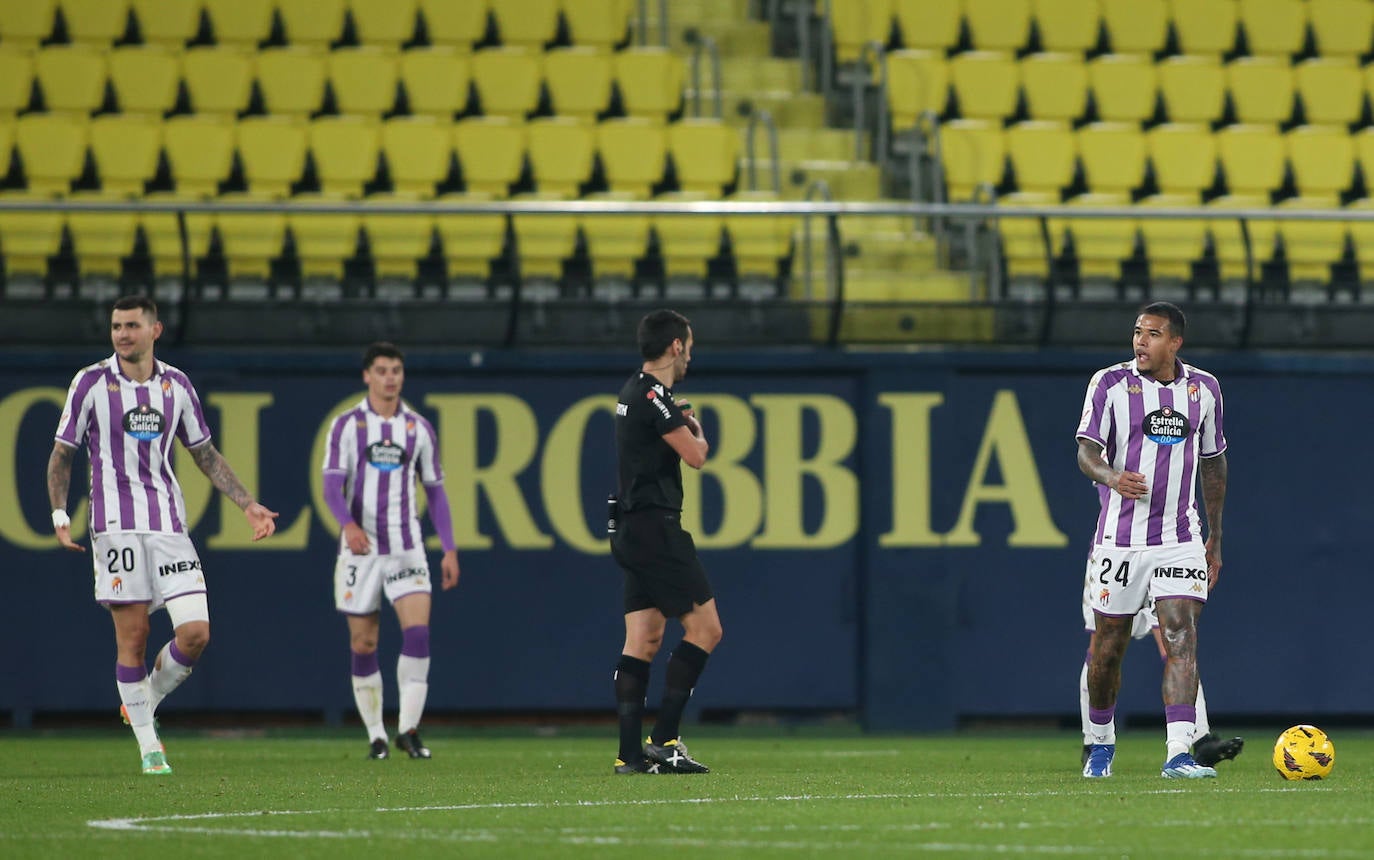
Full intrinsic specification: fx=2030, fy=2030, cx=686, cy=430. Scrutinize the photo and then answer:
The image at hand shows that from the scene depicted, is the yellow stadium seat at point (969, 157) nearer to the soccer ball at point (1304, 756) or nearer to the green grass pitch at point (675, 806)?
the green grass pitch at point (675, 806)

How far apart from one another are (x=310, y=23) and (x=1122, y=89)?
6939 millimetres

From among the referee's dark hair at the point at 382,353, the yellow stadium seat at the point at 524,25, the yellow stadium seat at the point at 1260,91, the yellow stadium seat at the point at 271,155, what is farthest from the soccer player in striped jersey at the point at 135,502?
the yellow stadium seat at the point at 1260,91

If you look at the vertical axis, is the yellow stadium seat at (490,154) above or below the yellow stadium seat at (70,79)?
below

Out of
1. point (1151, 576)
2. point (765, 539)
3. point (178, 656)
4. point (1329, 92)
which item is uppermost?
point (1329, 92)

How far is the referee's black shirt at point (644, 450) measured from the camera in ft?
30.0

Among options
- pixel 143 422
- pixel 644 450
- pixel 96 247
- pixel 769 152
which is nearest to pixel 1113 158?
pixel 769 152

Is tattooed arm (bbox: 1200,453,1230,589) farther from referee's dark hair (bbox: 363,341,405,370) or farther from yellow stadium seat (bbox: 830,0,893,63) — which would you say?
yellow stadium seat (bbox: 830,0,893,63)

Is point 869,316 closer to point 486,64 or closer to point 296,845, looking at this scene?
point 486,64

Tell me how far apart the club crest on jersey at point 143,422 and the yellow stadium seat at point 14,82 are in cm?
706

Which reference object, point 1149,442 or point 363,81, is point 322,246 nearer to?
point 363,81

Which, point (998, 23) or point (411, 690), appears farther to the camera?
point (998, 23)

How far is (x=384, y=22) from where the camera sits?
17.1 m

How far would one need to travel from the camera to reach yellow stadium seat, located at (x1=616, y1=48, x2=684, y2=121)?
54.7 ft

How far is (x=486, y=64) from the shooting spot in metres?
16.6
